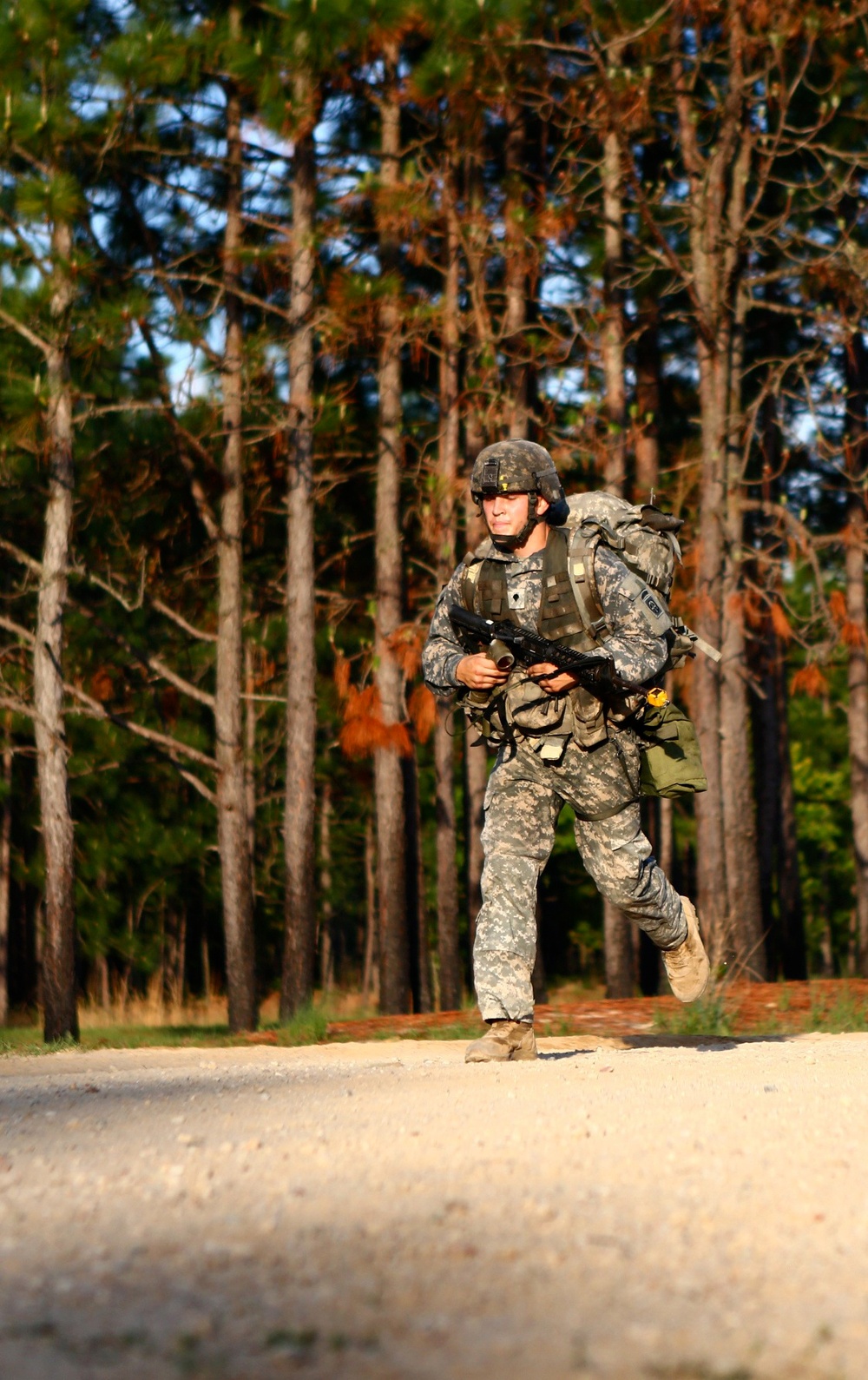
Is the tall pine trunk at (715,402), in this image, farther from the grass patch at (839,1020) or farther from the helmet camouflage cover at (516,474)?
the helmet camouflage cover at (516,474)

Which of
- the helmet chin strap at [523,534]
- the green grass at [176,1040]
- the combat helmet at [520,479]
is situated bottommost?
the green grass at [176,1040]

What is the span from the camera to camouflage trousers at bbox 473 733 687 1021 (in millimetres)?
6176

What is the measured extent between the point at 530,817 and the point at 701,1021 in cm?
320

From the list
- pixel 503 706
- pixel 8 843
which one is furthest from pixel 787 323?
pixel 503 706

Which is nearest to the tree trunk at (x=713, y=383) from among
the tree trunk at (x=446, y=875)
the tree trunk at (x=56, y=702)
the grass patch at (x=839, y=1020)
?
the tree trunk at (x=446, y=875)

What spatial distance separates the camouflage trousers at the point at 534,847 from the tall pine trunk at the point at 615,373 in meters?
8.10

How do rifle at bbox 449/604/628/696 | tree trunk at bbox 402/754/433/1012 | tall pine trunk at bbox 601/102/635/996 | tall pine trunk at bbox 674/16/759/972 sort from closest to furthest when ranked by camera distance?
rifle at bbox 449/604/628/696, tall pine trunk at bbox 674/16/759/972, tall pine trunk at bbox 601/102/635/996, tree trunk at bbox 402/754/433/1012

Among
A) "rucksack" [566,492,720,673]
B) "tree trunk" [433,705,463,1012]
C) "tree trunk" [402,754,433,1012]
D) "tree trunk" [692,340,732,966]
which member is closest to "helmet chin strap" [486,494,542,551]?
"rucksack" [566,492,720,673]

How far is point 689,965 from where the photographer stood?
662 centimetres

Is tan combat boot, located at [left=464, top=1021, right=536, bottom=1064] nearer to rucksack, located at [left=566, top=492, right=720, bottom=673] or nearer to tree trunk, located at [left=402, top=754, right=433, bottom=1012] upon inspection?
rucksack, located at [left=566, top=492, right=720, bottom=673]

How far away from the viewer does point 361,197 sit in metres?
16.8

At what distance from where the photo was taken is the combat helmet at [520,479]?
6.02 metres

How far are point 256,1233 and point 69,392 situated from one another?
12.3 meters

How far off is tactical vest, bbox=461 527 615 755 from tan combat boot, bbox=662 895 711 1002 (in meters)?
1.01
